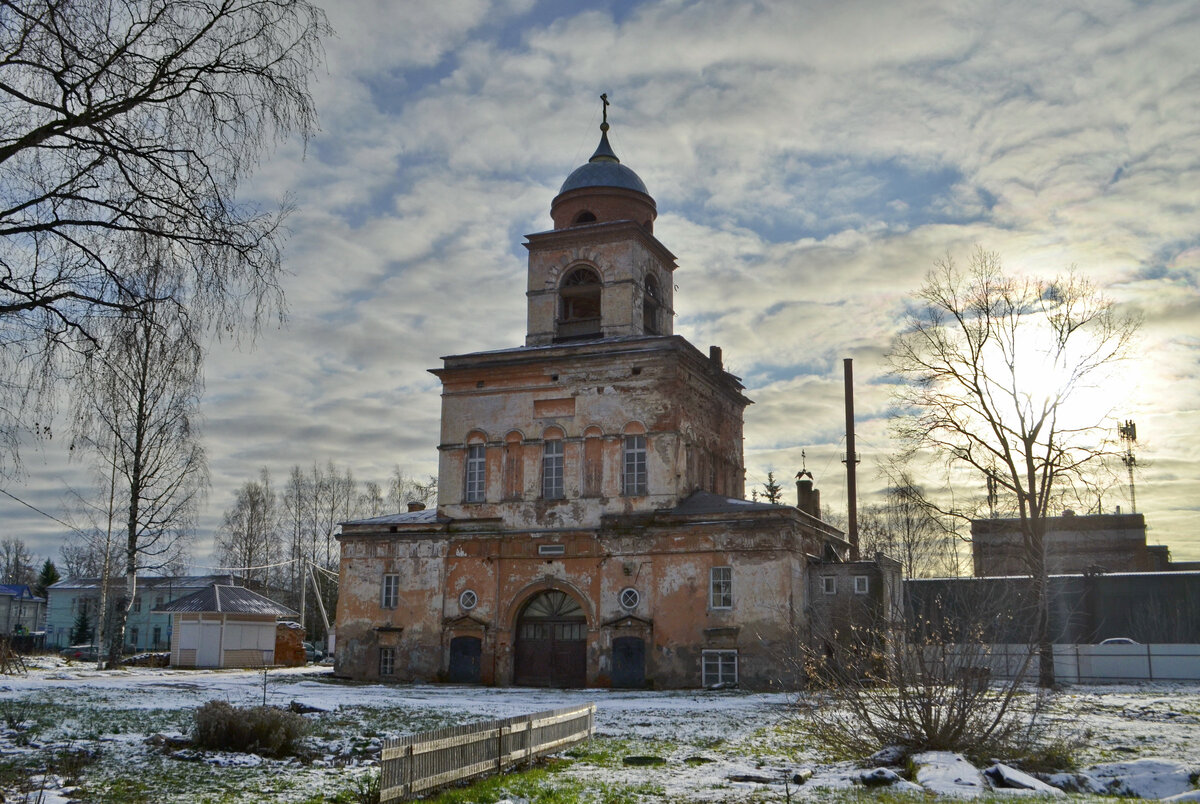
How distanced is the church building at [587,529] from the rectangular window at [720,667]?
5 cm

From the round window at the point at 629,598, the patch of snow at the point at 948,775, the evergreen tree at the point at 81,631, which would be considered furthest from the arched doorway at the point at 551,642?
the evergreen tree at the point at 81,631

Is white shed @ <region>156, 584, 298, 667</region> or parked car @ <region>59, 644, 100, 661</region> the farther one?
parked car @ <region>59, 644, 100, 661</region>

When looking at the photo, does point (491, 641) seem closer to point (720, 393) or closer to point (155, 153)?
point (720, 393)

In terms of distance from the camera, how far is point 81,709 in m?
17.9

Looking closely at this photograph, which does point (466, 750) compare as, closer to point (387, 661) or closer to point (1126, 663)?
point (387, 661)

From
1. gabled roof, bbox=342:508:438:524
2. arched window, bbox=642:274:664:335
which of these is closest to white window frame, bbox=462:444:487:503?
gabled roof, bbox=342:508:438:524

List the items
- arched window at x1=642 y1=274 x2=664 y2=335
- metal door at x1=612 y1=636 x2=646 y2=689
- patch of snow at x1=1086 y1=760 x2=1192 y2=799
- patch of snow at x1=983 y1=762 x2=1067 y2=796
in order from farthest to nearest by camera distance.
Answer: arched window at x1=642 y1=274 x2=664 y2=335 < metal door at x1=612 y1=636 x2=646 y2=689 < patch of snow at x1=1086 y1=760 x2=1192 y2=799 < patch of snow at x1=983 y1=762 x2=1067 y2=796

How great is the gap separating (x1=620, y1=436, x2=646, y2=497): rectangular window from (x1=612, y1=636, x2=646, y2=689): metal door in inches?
178

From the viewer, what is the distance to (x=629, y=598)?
31.0 m

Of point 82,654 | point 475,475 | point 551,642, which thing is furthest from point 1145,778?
point 82,654

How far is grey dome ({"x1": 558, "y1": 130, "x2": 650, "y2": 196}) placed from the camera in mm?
36969

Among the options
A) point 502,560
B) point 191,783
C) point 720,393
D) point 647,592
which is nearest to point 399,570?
point 502,560

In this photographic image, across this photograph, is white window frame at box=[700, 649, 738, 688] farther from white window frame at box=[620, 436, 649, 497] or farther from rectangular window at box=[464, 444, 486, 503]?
rectangular window at box=[464, 444, 486, 503]

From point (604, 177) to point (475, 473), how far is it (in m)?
11.9
